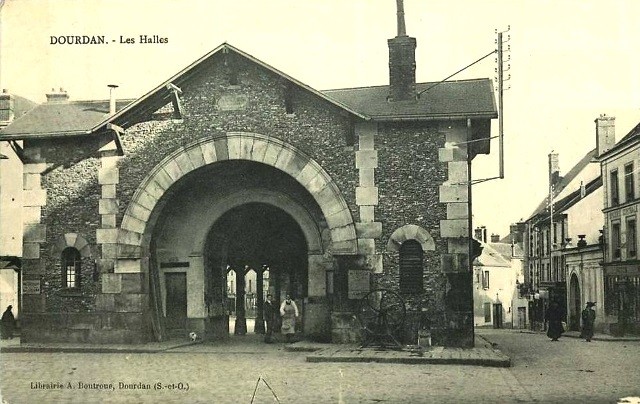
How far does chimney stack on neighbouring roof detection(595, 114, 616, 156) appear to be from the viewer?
113 ft

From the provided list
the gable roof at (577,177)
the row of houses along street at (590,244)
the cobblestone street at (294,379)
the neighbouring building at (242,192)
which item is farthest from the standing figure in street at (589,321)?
the gable roof at (577,177)

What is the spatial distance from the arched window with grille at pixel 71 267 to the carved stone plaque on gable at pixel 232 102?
5446mm

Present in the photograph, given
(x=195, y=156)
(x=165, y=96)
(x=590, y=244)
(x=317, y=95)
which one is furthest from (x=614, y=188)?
(x=165, y=96)

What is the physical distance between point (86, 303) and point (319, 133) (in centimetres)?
740

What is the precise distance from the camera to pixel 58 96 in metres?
23.9

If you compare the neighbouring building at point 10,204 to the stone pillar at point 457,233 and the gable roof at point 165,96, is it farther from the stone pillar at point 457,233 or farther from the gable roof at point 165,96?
the stone pillar at point 457,233

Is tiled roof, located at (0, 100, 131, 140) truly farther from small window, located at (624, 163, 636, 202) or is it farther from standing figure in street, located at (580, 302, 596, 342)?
small window, located at (624, 163, 636, 202)

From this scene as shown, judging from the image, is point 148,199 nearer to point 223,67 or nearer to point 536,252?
point 223,67

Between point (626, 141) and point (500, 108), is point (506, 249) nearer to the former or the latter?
point (626, 141)

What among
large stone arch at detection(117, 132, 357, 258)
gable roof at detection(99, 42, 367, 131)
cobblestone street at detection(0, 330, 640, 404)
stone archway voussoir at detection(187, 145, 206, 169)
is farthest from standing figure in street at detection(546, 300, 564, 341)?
stone archway voussoir at detection(187, 145, 206, 169)

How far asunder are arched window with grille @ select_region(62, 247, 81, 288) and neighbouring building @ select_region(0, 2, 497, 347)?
0.03m

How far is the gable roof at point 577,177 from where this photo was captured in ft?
146

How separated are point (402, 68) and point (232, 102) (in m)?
4.51

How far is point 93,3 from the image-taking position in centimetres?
1523
